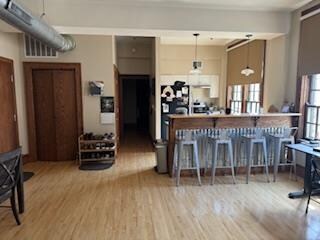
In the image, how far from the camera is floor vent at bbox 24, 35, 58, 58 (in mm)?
5191

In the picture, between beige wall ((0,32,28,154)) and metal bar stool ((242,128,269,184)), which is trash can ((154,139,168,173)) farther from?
beige wall ((0,32,28,154))

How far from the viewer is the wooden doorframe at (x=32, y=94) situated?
5.28 meters

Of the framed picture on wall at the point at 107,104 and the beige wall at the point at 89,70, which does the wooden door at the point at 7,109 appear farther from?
the framed picture on wall at the point at 107,104

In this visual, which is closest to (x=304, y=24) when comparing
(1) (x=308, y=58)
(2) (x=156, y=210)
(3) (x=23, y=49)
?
(1) (x=308, y=58)

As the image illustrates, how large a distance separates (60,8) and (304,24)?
415cm

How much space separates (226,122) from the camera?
177 inches

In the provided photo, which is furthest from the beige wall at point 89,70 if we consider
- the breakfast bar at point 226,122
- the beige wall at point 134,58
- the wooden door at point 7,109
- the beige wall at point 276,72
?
the beige wall at point 276,72

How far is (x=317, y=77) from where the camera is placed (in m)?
4.30

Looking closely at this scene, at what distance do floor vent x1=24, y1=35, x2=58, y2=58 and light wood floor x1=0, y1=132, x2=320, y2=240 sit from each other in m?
2.47

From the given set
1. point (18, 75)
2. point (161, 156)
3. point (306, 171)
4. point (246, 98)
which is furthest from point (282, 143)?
point (18, 75)

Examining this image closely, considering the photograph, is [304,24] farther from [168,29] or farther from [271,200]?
[271,200]

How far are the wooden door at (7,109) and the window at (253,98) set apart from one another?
5454mm

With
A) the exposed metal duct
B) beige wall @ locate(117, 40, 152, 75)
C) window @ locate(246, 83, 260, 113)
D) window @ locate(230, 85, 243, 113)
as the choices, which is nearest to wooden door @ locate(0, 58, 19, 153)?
the exposed metal duct

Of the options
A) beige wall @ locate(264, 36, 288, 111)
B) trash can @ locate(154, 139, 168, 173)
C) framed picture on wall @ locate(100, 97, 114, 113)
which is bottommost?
trash can @ locate(154, 139, 168, 173)
